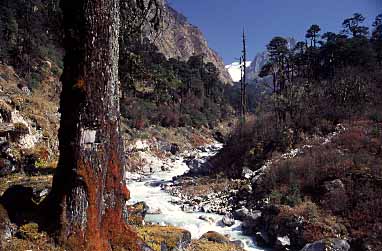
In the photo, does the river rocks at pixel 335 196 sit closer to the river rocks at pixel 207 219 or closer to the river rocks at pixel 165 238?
the river rocks at pixel 207 219

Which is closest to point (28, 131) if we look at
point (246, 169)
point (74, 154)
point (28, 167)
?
point (28, 167)

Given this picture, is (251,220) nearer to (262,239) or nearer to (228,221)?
(228,221)

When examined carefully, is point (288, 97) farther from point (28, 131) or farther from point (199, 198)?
point (28, 131)

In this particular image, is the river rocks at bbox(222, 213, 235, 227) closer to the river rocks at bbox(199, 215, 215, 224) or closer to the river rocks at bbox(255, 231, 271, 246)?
the river rocks at bbox(199, 215, 215, 224)

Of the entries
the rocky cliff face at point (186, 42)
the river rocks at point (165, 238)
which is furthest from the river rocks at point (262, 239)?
the rocky cliff face at point (186, 42)

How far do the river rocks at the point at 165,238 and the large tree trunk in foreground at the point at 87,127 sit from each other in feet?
5.00

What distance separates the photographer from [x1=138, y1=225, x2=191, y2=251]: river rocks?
5.66m

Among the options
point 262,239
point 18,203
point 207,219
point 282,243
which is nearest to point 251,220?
point 262,239

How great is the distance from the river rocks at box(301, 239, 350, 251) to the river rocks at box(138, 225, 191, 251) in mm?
4944

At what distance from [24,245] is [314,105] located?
2253cm

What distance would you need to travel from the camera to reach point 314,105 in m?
23.6

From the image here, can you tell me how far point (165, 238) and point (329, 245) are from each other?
6142 millimetres

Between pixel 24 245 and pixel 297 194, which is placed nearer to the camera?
pixel 24 245

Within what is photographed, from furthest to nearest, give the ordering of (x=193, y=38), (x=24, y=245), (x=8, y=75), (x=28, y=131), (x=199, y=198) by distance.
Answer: (x=193, y=38) < (x=8, y=75) < (x=199, y=198) < (x=28, y=131) < (x=24, y=245)
